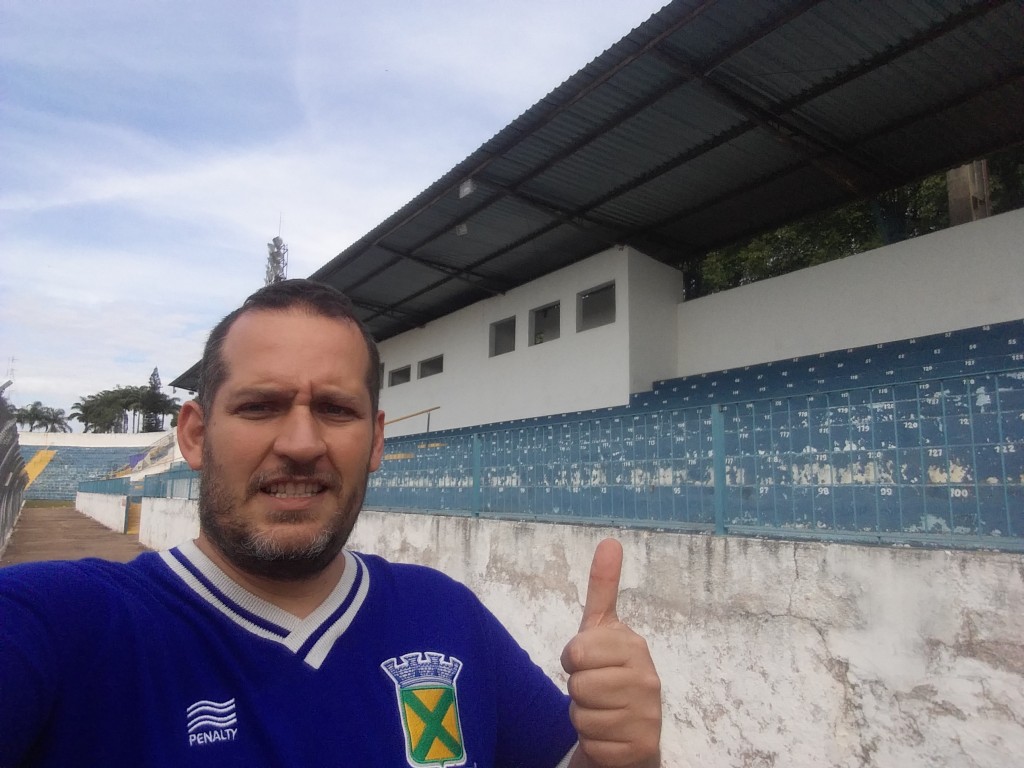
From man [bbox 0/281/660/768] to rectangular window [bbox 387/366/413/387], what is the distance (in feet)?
54.3

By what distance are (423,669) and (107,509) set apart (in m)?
31.6

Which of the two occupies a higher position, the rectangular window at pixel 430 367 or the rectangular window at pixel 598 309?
the rectangular window at pixel 598 309

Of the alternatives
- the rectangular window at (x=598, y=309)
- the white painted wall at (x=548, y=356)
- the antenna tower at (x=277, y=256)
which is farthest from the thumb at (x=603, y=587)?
the antenna tower at (x=277, y=256)

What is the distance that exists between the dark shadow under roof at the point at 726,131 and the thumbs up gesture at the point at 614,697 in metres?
6.43

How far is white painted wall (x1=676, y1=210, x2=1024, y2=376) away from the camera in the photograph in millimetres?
8086

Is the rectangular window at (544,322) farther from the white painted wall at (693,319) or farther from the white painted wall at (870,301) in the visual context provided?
the white painted wall at (870,301)

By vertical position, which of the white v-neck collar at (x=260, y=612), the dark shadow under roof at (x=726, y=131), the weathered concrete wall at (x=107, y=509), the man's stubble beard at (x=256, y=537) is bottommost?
the weathered concrete wall at (x=107, y=509)

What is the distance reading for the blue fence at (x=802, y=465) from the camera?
137 inches

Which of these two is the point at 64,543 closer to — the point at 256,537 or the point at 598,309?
the point at 598,309

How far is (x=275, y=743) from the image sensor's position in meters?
1.07

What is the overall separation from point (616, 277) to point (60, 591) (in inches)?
437

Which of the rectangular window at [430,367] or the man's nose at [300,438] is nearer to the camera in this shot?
the man's nose at [300,438]

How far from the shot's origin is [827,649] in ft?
Answer: 12.0

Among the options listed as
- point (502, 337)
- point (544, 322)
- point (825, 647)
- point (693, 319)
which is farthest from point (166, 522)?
point (825, 647)
